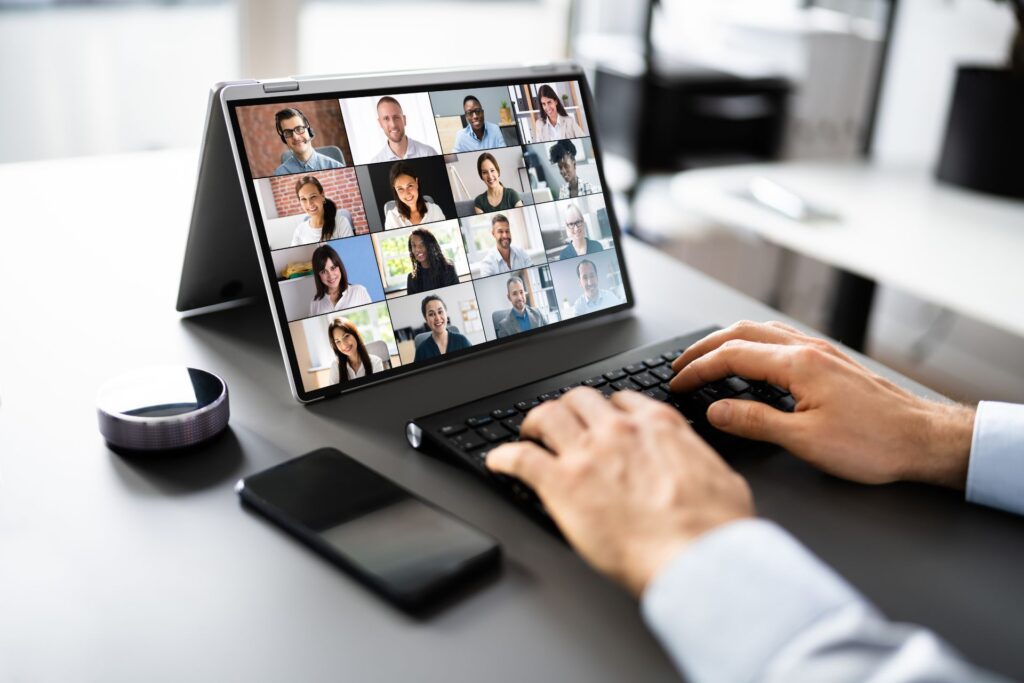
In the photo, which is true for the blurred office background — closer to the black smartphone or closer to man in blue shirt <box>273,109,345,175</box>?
man in blue shirt <box>273,109,345,175</box>

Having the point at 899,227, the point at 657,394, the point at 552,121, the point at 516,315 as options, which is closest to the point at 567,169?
the point at 552,121

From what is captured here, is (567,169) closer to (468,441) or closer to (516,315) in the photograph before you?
(516,315)

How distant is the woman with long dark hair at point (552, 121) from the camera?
83 centimetres

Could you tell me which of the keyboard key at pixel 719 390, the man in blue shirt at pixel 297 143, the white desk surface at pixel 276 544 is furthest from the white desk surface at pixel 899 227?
the man in blue shirt at pixel 297 143

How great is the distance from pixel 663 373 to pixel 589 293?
15 cm

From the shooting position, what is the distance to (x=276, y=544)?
21.0 inches

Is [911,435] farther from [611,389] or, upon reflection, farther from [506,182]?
[506,182]

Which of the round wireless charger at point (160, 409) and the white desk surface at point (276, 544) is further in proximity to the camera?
the round wireless charger at point (160, 409)

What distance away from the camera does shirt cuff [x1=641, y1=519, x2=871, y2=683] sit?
16.9 inches

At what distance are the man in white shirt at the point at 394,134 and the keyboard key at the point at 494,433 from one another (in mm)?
259

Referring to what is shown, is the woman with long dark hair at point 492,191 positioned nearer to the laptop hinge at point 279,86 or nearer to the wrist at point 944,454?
the laptop hinge at point 279,86

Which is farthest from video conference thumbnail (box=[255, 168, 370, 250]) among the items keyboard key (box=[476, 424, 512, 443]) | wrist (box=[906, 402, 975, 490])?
wrist (box=[906, 402, 975, 490])

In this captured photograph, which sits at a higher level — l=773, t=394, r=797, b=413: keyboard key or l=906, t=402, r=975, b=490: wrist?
l=773, t=394, r=797, b=413: keyboard key

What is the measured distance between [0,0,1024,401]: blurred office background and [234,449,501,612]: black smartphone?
6.01 ft
